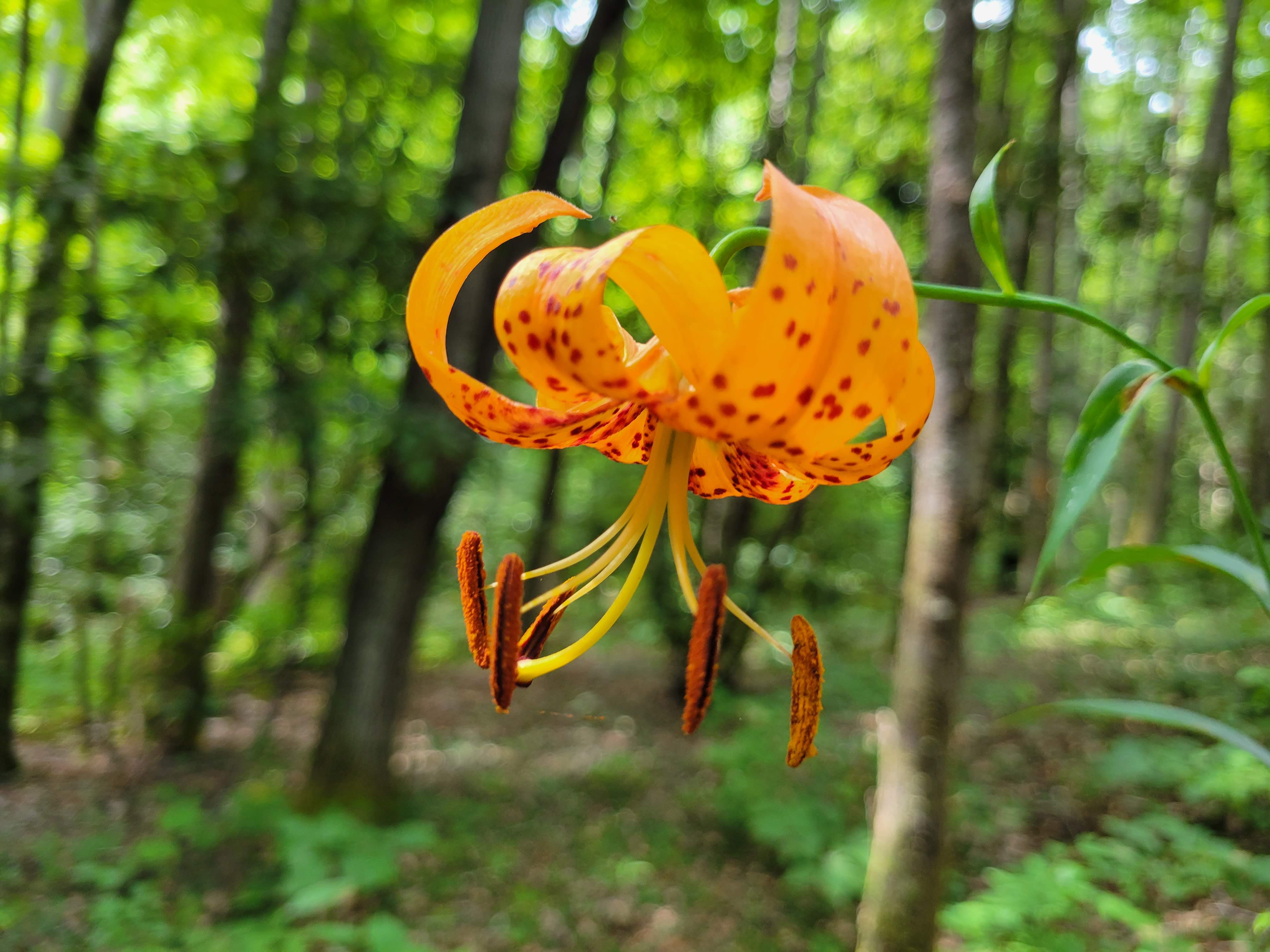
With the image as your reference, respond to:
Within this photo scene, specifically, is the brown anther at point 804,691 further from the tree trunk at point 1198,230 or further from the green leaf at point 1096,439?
the tree trunk at point 1198,230

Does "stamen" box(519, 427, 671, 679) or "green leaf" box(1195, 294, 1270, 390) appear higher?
"green leaf" box(1195, 294, 1270, 390)

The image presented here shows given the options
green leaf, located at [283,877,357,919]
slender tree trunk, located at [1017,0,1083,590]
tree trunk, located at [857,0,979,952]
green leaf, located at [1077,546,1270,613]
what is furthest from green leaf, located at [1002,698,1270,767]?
slender tree trunk, located at [1017,0,1083,590]

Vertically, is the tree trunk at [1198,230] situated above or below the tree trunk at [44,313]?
above

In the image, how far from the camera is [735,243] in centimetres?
55

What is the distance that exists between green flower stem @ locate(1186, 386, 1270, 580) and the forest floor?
1.54 metres

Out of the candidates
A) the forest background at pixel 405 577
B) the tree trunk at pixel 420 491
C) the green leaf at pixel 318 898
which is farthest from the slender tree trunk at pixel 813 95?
the green leaf at pixel 318 898

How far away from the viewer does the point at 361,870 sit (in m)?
2.42

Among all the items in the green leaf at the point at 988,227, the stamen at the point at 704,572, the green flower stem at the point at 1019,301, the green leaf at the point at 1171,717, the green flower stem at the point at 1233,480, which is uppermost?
the green leaf at the point at 988,227

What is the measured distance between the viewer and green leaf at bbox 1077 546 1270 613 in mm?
741

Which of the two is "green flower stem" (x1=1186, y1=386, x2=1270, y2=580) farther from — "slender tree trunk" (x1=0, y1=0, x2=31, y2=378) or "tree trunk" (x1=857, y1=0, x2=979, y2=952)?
"slender tree trunk" (x1=0, y1=0, x2=31, y2=378)

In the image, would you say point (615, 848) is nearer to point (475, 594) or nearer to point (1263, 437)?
point (475, 594)

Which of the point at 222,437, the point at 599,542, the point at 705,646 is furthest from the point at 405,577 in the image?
the point at 705,646

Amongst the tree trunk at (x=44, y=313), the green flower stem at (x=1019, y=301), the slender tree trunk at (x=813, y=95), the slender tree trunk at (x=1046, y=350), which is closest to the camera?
the green flower stem at (x=1019, y=301)

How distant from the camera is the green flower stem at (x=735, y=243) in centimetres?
54
